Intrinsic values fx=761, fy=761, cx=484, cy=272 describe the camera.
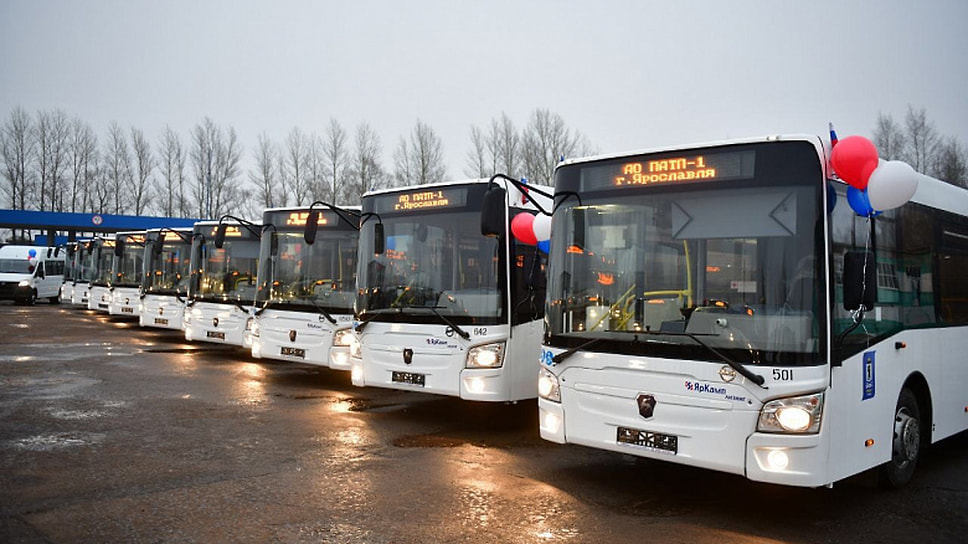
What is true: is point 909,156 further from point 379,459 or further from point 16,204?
point 16,204

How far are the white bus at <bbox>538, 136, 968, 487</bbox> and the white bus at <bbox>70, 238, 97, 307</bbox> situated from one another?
2638 centimetres

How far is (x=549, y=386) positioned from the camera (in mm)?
6543

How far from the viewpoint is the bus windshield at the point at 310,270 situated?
12.3 metres

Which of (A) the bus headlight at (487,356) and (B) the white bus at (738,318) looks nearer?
(B) the white bus at (738,318)

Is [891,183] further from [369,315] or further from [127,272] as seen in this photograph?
[127,272]

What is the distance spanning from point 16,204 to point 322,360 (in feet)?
225

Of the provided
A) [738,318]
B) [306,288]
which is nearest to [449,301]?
[738,318]

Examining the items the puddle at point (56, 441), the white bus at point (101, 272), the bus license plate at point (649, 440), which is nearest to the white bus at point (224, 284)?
the puddle at point (56, 441)

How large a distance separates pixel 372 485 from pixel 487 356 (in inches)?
104

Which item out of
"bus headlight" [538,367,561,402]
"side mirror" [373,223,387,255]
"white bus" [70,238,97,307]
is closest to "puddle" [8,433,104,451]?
"side mirror" [373,223,387,255]

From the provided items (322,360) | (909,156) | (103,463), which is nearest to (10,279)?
(322,360)

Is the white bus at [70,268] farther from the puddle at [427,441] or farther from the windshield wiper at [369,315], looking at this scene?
the puddle at [427,441]

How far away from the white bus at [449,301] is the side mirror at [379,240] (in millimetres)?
14

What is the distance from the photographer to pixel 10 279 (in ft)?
125
